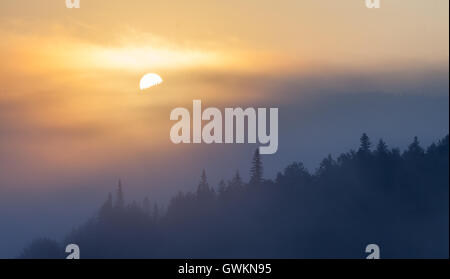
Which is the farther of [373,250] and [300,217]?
[300,217]

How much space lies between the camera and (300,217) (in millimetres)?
28078

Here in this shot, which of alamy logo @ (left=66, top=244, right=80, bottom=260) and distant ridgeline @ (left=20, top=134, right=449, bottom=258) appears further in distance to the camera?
distant ridgeline @ (left=20, top=134, right=449, bottom=258)

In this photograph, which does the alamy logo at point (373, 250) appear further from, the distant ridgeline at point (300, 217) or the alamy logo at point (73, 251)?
the alamy logo at point (73, 251)

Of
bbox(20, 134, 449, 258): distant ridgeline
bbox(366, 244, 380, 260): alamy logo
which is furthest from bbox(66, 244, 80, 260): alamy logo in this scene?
bbox(366, 244, 380, 260): alamy logo

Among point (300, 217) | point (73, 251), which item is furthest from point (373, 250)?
point (73, 251)

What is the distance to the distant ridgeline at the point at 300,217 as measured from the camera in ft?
84.7

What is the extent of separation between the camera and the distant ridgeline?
84.7 feet

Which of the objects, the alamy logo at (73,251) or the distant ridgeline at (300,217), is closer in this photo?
the alamy logo at (73,251)

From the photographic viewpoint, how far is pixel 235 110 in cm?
2431

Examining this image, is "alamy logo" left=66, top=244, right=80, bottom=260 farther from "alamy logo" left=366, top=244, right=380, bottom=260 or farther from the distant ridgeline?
"alamy logo" left=366, top=244, right=380, bottom=260

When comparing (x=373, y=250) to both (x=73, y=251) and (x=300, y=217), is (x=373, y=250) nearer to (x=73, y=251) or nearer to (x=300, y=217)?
(x=300, y=217)

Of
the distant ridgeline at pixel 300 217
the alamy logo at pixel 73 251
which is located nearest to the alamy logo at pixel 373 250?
the distant ridgeline at pixel 300 217
